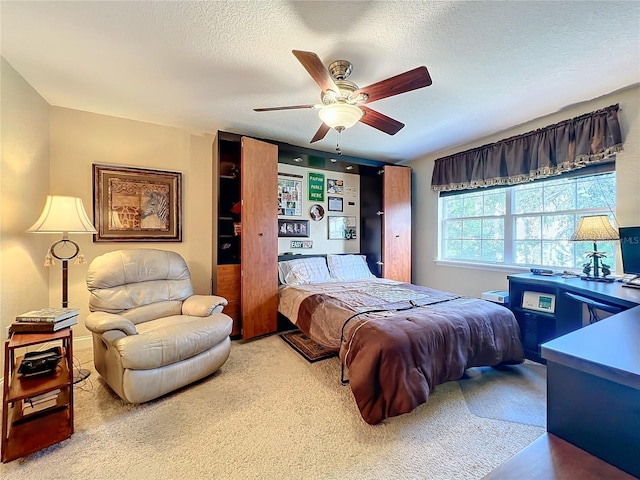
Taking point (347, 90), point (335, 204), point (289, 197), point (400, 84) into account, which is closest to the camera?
point (400, 84)

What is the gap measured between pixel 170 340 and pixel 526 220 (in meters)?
3.89

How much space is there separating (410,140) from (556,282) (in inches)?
89.4

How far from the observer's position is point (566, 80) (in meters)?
2.23

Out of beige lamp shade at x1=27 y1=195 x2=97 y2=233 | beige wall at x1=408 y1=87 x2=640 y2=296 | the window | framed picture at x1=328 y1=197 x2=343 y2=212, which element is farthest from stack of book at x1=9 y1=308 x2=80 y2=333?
the window

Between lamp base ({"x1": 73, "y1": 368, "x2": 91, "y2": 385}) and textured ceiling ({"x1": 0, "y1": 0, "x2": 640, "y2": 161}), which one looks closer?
textured ceiling ({"x1": 0, "y1": 0, "x2": 640, "y2": 161})

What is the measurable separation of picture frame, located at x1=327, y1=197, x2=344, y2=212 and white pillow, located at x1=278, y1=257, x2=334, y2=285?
977 mm

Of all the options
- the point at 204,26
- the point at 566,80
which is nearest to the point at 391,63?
the point at 204,26

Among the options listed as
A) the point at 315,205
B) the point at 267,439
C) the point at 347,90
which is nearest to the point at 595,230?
the point at 347,90

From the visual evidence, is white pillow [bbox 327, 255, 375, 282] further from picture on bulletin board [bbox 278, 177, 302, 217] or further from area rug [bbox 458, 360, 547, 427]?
area rug [bbox 458, 360, 547, 427]

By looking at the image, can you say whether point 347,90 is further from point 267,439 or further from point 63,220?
point 63,220

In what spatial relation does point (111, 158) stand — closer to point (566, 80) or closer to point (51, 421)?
point (51, 421)

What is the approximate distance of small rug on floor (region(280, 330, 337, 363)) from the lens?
8.93 feet

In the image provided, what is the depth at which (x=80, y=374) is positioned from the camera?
2.29 metres

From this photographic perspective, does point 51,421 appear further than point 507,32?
No
